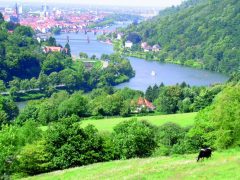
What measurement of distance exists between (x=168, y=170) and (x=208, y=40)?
15917 centimetres

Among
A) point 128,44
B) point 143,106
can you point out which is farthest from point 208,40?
point 143,106

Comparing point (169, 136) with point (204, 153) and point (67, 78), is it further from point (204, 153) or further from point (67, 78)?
point (67, 78)

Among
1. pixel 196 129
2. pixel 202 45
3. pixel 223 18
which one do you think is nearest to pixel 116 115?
pixel 196 129

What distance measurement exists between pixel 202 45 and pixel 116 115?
115m

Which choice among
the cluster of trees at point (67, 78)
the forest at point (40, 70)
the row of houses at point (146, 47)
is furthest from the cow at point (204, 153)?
the row of houses at point (146, 47)

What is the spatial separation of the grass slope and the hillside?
12221 cm

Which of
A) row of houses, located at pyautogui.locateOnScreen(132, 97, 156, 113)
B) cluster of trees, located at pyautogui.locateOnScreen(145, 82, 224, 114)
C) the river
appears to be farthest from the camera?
the river

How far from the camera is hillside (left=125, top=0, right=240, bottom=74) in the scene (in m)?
151

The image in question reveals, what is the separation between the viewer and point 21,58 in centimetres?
11819

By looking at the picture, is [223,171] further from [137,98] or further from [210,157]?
[137,98]

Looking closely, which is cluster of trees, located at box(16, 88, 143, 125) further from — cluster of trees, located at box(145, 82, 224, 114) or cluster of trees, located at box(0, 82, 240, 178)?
cluster of trees, located at box(0, 82, 240, 178)

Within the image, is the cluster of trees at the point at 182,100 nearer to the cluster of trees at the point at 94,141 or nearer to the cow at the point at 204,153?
the cluster of trees at the point at 94,141

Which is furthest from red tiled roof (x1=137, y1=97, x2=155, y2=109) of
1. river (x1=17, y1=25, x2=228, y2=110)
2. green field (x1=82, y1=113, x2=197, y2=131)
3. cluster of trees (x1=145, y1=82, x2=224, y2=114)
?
river (x1=17, y1=25, x2=228, y2=110)

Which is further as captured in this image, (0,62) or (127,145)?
(0,62)
